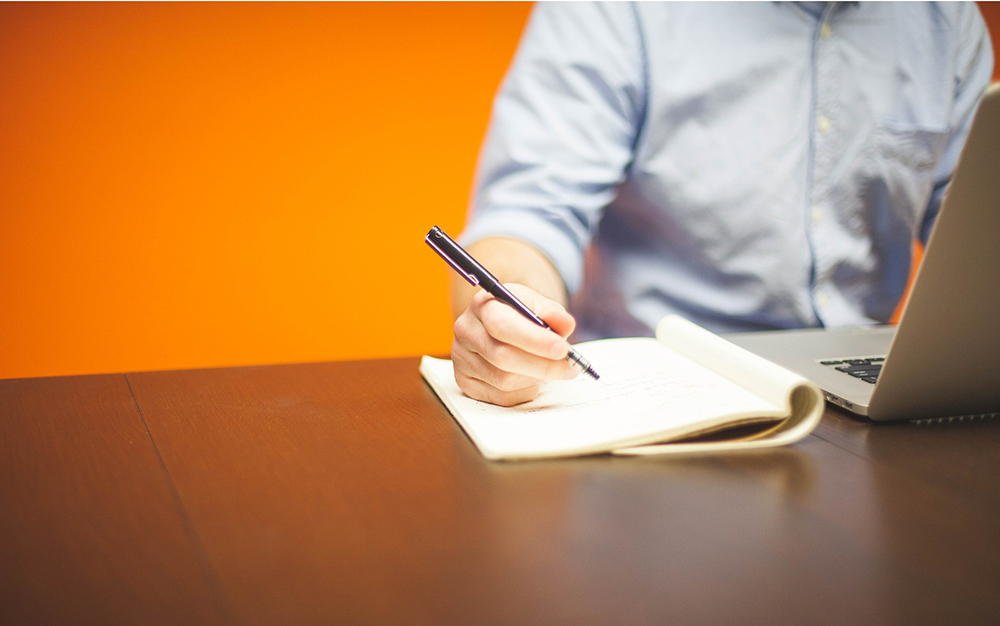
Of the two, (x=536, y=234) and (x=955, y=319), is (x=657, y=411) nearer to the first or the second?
(x=955, y=319)

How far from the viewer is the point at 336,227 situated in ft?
6.75

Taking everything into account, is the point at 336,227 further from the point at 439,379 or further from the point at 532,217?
the point at 439,379

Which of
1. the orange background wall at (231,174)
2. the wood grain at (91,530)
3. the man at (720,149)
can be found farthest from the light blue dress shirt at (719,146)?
the orange background wall at (231,174)

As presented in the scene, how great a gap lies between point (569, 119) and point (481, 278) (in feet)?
1.79

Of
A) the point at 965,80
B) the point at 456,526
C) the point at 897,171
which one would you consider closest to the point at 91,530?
the point at 456,526

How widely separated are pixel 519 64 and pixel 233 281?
1.25 m

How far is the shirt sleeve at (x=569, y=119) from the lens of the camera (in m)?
0.96

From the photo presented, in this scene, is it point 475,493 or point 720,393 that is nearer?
point 475,493

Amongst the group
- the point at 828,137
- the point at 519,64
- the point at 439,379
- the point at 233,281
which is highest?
the point at 519,64

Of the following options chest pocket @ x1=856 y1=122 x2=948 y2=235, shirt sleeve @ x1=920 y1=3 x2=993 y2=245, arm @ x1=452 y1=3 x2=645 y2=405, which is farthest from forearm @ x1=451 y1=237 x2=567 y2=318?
shirt sleeve @ x1=920 y1=3 x2=993 y2=245

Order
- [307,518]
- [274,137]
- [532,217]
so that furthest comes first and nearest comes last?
1. [274,137]
2. [532,217]
3. [307,518]

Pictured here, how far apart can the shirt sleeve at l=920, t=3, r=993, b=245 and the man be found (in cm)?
14

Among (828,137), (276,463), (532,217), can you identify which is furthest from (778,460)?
(828,137)

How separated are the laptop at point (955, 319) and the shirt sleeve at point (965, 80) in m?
0.77
